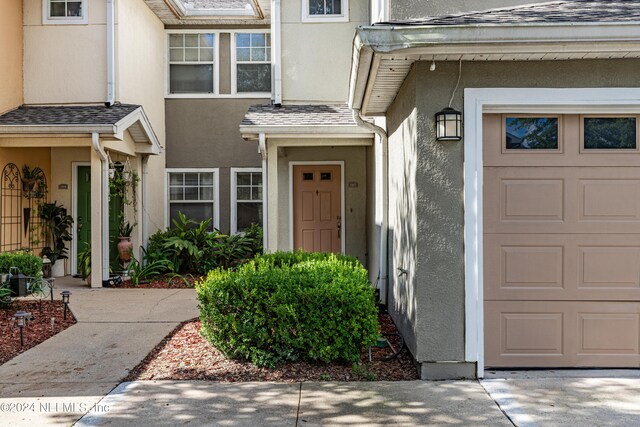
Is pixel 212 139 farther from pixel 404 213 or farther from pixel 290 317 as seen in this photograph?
pixel 290 317

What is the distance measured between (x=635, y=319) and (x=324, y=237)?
Result: 703cm

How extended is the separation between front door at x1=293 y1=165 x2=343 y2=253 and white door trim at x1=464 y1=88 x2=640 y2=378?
649cm

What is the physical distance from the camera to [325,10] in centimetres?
1105

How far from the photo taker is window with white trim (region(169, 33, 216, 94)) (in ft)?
42.9

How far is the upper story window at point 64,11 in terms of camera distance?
1128 cm

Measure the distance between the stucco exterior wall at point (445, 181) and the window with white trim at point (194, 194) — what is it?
27.5ft

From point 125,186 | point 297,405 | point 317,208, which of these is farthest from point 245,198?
point 297,405

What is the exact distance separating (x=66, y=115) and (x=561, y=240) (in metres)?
8.71

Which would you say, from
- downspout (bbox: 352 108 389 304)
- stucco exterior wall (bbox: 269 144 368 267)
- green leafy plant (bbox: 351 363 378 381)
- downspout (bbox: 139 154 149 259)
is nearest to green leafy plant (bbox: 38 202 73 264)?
downspout (bbox: 139 154 149 259)

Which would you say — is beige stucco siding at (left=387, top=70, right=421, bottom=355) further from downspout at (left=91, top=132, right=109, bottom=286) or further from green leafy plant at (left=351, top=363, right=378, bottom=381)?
downspout at (left=91, top=132, right=109, bottom=286)

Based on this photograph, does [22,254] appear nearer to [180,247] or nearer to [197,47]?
[180,247]

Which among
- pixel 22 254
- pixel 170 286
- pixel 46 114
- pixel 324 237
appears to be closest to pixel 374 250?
pixel 324 237

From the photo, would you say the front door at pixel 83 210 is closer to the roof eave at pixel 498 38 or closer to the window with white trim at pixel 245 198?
the window with white trim at pixel 245 198

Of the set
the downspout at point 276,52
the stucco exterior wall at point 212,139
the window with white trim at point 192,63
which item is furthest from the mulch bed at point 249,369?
the window with white trim at point 192,63
